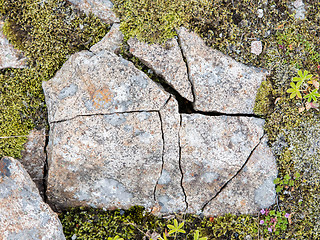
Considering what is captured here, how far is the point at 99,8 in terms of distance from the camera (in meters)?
4.12

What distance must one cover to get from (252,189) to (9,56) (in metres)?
3.76

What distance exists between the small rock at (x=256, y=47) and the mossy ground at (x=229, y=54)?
0.06m

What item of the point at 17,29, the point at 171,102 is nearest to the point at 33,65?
the point at 17,29

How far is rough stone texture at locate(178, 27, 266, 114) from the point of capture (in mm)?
3990

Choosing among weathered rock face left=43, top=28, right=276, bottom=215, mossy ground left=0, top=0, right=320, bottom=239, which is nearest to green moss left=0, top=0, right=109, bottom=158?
mossy ground left=0, top=0, right=320, bottom=239

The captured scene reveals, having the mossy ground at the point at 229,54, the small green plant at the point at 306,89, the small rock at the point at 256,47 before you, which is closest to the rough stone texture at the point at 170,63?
the mossy ground at the point at 229,54

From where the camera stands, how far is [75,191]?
13.2ft

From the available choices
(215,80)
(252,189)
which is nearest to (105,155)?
(215,80)

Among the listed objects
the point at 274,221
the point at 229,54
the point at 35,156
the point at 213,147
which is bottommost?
the point at 274,221

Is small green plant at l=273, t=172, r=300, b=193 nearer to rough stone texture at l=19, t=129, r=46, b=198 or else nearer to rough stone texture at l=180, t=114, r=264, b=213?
rough stone texture at l=180, t=114, r=264, b=213

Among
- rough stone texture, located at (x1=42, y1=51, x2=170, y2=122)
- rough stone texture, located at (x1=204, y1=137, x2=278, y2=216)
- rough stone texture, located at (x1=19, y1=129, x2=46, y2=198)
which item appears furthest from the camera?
rough stone texture, located at (x1=19, y1=129, x2=46, y2=198)

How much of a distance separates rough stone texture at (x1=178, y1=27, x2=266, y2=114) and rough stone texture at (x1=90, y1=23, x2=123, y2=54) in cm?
81

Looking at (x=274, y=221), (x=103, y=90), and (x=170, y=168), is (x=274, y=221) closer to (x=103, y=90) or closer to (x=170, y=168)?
(x=170, y=168)

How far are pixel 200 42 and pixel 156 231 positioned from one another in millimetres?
2616
